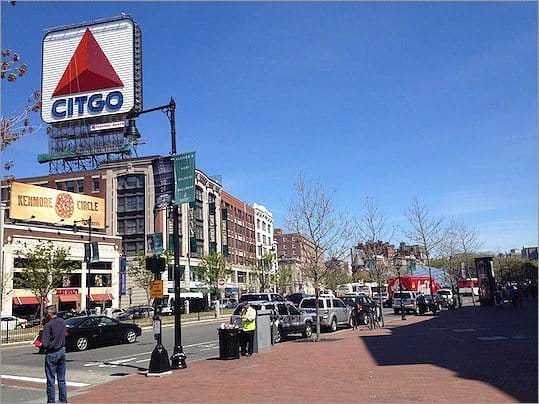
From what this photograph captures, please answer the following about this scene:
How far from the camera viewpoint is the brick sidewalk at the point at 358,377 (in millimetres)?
10266

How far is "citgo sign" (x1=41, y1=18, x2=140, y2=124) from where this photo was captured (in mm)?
67938

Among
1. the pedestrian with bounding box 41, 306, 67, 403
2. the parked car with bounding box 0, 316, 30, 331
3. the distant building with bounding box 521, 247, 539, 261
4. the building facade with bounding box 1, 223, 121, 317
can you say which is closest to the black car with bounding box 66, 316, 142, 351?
the pedestrian with bounding box 41, 306, 67, 403

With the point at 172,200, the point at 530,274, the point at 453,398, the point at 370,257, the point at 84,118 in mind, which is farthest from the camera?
the point at 530,274

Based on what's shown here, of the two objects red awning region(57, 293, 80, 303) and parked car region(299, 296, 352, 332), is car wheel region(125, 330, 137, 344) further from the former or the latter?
red awning region(57, 293, 80, 303)

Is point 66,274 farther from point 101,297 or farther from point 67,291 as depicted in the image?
point 101,297

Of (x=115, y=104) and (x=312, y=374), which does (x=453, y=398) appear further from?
(x=115, y=104)

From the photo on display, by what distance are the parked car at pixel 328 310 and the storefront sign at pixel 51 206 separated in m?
37.5

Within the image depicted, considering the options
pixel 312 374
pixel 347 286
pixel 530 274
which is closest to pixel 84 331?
pixel 312 374

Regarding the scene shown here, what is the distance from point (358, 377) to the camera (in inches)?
487

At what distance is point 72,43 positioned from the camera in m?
68.5

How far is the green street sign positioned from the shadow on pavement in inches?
294

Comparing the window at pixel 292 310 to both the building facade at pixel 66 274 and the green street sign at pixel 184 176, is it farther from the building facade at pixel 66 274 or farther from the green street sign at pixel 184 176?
the building facade at pixel 66 274

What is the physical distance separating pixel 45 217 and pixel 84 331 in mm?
40684

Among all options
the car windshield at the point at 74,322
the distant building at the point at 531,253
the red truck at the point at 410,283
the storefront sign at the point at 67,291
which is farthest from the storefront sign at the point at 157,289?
the storefront sign at the point at 67,291
